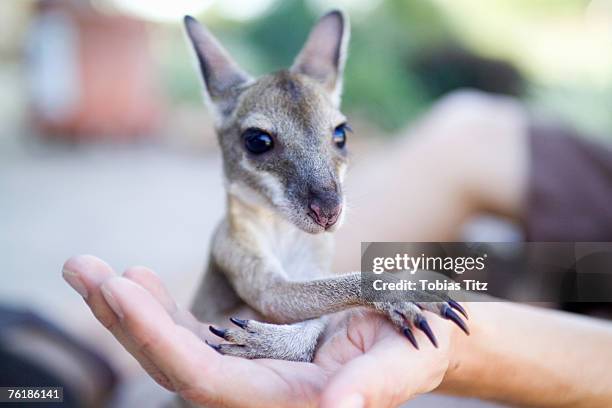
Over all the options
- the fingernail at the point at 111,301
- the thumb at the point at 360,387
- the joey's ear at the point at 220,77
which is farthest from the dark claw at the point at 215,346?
the joey's ear at the point at 220,77

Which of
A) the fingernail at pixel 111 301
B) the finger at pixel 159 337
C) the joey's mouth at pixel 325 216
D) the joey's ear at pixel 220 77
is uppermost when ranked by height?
→ the joey's ear at pixel 220 77

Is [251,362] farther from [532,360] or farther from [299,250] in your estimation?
[532,360]

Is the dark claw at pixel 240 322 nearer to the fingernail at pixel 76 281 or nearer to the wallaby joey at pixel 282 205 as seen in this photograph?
the wallaby joey at pixel 282 205

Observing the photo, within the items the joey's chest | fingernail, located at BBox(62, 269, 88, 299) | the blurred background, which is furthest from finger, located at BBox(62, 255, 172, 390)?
the blurred background

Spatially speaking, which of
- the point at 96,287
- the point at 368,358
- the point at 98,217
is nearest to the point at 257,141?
the point at 96,287

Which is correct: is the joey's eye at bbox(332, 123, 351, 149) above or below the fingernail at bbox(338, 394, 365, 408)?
above

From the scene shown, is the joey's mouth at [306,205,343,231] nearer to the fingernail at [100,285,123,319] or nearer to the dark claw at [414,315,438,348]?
the dark claw at [414,315,438,348]
